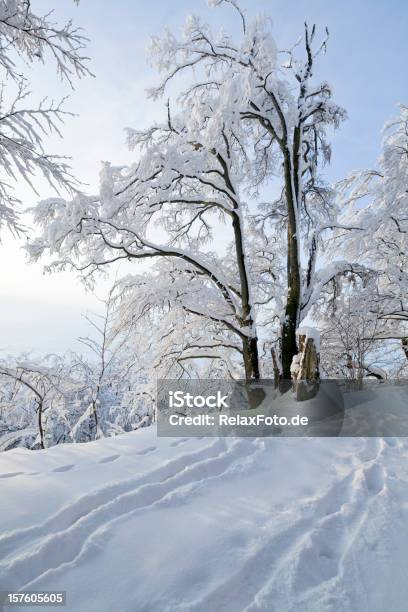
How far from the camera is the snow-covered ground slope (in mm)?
1855

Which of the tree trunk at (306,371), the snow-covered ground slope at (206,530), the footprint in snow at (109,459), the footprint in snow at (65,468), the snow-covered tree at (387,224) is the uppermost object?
the snow-covered tree at (387,224)

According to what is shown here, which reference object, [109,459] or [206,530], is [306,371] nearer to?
[109,459]

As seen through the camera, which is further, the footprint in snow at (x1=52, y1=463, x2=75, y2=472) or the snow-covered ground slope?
the footprint in snow at (x1=52, y1=463, x2=75, y2=472)

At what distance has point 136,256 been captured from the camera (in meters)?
6.75

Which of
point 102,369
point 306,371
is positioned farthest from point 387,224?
point 102,369

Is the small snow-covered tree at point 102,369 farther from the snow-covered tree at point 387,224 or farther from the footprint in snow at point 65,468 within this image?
the snow-covered tree at point 387,224

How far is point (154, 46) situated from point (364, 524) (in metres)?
8.09

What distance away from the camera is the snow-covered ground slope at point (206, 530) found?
1.86m

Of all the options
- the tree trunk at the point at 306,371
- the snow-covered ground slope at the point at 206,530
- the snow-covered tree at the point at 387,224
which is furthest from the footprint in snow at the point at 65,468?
the snow-covered tree at the point at 387,224

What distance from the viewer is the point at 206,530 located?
2.39 m

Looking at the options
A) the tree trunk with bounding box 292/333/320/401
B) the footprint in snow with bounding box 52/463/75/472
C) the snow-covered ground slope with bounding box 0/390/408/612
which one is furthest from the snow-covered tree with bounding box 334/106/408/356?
the footprint in snow with bounding box 52/463/75/472

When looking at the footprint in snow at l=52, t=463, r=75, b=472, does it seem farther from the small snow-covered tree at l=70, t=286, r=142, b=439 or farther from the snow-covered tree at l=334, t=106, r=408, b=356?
the snow-covered tree at l=334, t=106, r=408, b=356

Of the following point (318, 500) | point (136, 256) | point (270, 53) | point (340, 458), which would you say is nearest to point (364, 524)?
point (318, 500)

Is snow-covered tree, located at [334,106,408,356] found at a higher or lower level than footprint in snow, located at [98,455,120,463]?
higher
